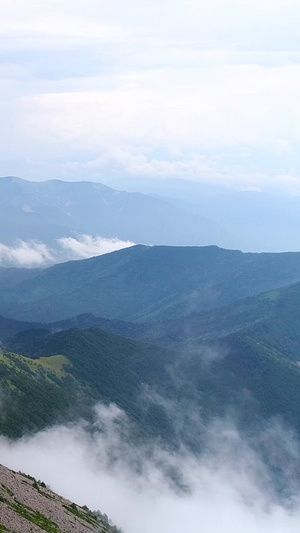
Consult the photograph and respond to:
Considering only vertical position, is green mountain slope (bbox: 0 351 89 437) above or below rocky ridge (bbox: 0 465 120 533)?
above

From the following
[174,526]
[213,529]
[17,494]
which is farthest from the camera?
[213,529]

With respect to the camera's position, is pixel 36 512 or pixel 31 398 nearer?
pixel 36 512

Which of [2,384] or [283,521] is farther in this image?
[283,521]

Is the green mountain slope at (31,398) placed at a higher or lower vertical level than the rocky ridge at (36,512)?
higher

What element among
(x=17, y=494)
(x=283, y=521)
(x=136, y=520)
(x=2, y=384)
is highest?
(x=283, y=521)

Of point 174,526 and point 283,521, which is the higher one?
point 283,521

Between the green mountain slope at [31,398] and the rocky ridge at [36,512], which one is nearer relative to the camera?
the rocky ridge at [36,512]

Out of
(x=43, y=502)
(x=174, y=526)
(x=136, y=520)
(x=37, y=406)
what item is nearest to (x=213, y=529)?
(x=174, y=526)

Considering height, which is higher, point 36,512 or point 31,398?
point 31,398

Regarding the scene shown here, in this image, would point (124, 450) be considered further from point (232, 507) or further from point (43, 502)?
point (43, 502)

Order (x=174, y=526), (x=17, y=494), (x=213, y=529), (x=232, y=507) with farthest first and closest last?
(x=232, y=507), (x=213, y=529), (x=174, y=526), (x=17, y=494)

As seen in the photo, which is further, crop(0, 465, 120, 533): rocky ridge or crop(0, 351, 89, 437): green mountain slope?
crop(0, 351, 89, 437): green mountain slope
